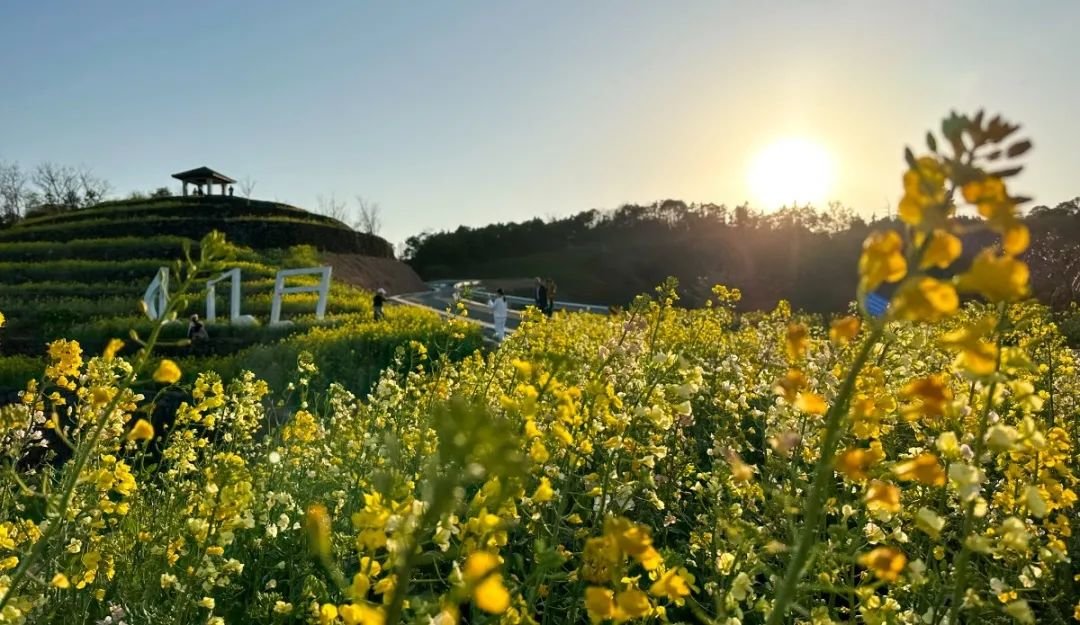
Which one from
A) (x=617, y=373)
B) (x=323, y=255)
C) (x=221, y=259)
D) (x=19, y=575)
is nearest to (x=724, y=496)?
(x=617, y=373)

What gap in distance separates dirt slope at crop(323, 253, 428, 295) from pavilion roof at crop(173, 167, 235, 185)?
1090 centimetres

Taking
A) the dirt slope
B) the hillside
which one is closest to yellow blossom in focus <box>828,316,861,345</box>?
the dirt slope

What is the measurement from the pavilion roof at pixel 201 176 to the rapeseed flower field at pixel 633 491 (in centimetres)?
3687

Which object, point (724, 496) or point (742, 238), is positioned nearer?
point (724, 496)

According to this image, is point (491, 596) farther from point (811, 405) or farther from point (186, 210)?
point (186, 210)

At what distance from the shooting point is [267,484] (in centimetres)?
364

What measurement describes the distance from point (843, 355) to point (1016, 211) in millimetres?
2209

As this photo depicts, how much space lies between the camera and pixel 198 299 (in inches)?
177

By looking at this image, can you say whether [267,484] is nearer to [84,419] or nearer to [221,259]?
[84,419]

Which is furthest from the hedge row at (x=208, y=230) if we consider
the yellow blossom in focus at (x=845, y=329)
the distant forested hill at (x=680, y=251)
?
the yellow blossom in focus at (x=845, y=329)

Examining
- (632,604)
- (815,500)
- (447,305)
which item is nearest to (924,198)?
(815,500)

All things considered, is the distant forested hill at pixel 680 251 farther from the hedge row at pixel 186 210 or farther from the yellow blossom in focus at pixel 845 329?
the yellow blossom in focus at pixel 845 329

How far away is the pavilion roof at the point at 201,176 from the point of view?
37594 mm

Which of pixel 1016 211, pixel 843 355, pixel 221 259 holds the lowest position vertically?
pixel 843 355
